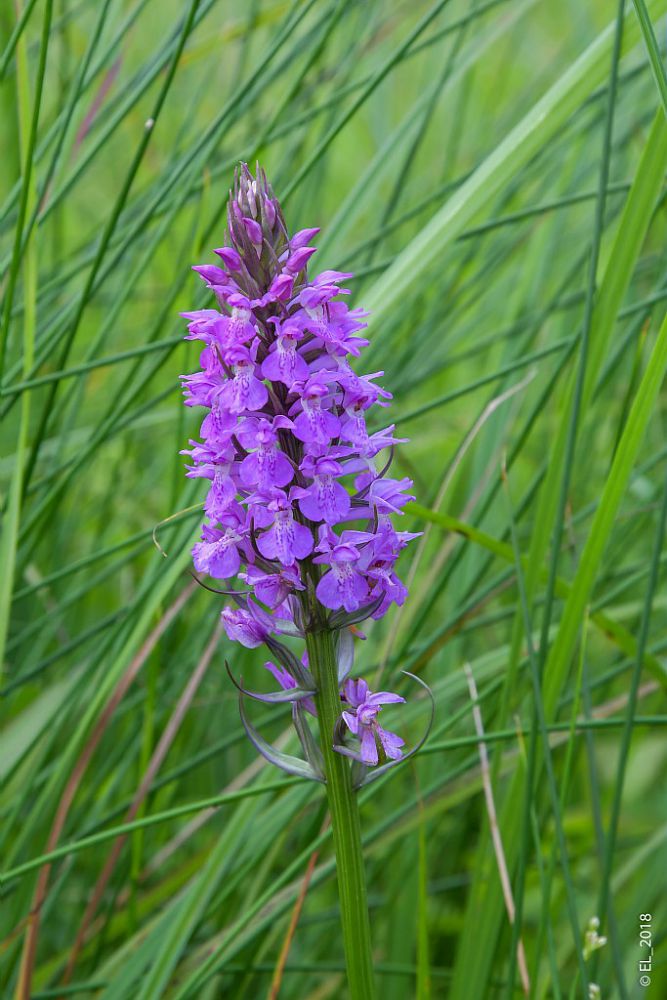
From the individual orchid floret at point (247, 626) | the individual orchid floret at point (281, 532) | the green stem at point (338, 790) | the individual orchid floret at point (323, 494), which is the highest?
the individual orchid floret at point (323, 494)

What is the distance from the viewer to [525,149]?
1.54m

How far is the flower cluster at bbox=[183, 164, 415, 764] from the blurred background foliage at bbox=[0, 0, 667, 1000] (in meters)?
0.35

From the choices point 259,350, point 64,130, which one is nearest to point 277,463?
point 259,350

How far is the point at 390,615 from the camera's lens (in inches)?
99.8

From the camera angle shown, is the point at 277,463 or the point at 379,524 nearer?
the point at 277,463

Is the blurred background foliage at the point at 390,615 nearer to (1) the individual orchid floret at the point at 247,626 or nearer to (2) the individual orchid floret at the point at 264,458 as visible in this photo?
(1) the individual orchid floret at the point at 247,626

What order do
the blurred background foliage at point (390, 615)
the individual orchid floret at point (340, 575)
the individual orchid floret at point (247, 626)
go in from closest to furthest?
the individual orchid floret at point (340, 575) → the individual orchid floret at point (247, 626) → the blurred background foliage at point (390, 615)

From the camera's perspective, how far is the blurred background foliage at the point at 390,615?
151 cm

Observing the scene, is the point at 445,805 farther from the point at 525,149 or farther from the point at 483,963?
the point at 525,149

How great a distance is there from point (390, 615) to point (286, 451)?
148 centimetres

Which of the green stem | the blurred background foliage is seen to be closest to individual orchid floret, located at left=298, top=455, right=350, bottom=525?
the green stem

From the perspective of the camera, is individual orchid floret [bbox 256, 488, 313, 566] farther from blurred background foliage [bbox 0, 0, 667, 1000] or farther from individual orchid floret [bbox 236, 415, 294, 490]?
blurred background foliage [bbox 0, 0, 667, 1000]

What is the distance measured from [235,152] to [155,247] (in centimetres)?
90

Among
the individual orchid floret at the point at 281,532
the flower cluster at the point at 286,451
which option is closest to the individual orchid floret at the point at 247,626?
the flower cluster at the point at 286,451
